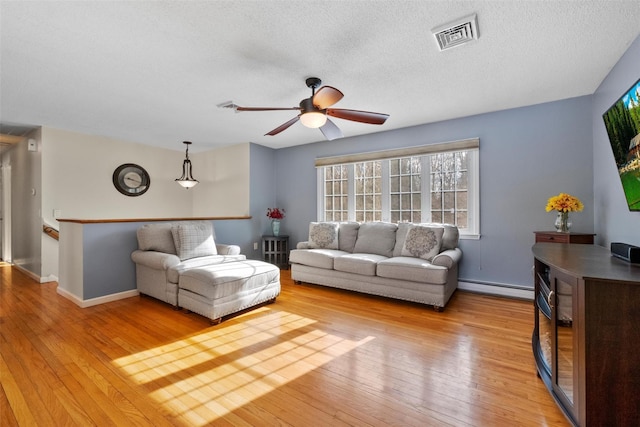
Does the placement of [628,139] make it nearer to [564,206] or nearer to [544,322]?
[564,206]

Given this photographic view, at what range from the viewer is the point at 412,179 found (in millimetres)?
4277

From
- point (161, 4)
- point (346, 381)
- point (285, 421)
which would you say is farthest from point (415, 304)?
point (161, 4)

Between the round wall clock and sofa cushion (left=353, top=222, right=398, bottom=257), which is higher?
the round wall clock

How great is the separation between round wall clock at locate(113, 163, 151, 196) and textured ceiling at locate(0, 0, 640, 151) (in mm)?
1479

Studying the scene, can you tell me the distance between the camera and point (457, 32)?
2004 mm

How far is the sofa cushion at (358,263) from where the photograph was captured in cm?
351

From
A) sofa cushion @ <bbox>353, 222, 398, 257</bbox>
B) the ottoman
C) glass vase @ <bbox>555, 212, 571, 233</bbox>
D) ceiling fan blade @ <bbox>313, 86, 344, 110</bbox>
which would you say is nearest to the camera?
ceiling fan blade @ <bbox>313, 86, 344, 110</bbox>

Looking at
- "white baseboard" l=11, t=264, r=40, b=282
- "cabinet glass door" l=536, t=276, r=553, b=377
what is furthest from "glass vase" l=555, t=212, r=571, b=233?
"white baseboard" l=11, t=264, r=40, b=282

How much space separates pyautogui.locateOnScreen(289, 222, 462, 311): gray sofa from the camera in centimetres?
316

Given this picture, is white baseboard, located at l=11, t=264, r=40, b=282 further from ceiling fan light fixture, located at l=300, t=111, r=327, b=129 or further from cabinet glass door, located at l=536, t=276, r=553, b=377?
cabinet glass door, located at l=536, t=276, r=553, b=377

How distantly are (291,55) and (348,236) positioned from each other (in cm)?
275

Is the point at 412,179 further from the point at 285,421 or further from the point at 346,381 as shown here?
the point at 285,421

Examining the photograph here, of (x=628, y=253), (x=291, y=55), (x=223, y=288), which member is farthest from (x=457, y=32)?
(x=223, y=288)

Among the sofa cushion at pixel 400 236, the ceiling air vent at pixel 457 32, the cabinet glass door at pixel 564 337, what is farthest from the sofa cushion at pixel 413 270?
the ceiling air vent at pixel 457 32
